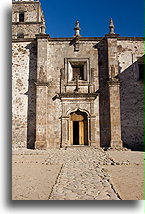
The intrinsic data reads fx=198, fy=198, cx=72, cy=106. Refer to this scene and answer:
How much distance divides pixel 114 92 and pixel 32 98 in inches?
203

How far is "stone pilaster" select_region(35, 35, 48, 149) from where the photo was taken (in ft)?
38.6

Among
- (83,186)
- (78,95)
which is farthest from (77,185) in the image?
(78,95)

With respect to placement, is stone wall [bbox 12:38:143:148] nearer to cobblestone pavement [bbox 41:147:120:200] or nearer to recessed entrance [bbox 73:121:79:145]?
recessed entrance [bbox 73:121:79:145]

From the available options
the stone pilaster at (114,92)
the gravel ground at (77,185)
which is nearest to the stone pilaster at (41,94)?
the stone pilaster at (114,92)

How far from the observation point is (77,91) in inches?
497

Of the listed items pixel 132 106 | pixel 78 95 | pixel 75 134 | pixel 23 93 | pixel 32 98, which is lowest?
pixel 75 134

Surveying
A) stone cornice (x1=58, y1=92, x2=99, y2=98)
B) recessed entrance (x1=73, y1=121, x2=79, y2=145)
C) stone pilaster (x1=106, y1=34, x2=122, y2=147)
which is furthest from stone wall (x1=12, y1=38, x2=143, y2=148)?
recessed entrance (x1=73, y1=121, x2=79, y2=145)

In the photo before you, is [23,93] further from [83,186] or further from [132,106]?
[83,186]

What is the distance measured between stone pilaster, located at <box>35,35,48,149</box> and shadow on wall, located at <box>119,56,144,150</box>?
476 cm

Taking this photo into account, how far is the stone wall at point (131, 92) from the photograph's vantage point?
12.1 meters

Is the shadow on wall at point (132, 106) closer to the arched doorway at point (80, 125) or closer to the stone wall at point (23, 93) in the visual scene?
the arched doorway at point (80, 125)

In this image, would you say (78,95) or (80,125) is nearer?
(78,95)

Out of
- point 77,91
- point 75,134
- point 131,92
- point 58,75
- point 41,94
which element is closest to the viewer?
point 41,94

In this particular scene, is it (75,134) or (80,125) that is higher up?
(80,125)
